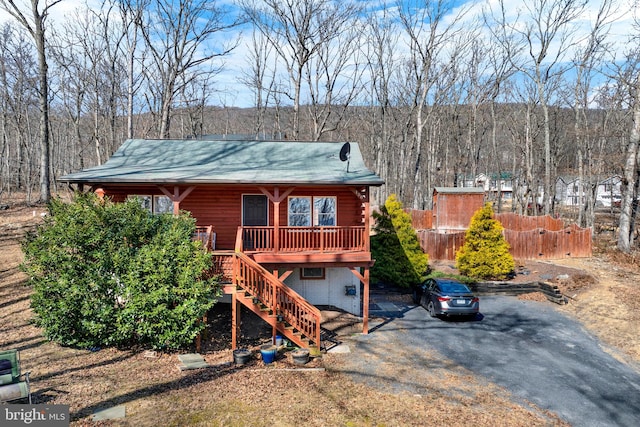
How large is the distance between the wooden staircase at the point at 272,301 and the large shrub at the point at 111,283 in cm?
125

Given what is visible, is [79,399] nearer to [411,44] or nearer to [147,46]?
[147,46]

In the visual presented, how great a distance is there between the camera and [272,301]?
12625mm

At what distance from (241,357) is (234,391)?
166cm

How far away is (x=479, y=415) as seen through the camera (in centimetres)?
871

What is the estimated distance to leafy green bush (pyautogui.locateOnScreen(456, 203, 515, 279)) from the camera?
813 inches

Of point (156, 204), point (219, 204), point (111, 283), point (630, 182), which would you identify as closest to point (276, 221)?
point (219, 204)

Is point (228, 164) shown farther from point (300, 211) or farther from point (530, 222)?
point (530, 222)

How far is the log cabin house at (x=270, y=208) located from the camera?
1273 centimetres

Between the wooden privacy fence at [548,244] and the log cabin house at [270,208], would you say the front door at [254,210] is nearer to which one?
the log cabin house at [270,208]

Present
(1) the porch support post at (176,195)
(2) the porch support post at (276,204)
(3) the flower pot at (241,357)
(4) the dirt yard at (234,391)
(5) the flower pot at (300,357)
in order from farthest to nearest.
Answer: (2) the porch support post at (276,204) < (1) the porch support post at (176,195) < (5) the flower pot at (300,357) < (3) the flower pot at (241,357) < (4) the dirt yard at (234,391)

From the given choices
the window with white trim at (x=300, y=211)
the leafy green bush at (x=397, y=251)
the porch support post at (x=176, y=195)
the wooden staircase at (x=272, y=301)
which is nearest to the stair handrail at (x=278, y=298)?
the wooden staircase at (x=272, y=301)

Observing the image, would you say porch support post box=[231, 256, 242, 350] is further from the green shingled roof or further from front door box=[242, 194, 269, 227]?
front door box=[242, 194, 269, 227]

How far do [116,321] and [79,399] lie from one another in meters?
2.84

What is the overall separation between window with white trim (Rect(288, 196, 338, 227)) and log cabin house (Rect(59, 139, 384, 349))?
40 mm
